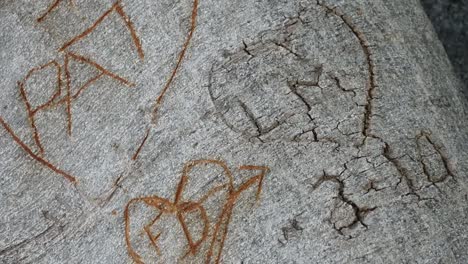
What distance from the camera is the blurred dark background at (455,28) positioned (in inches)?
86.7

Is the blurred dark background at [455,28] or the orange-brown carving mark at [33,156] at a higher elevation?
the orange-brown carving mark at [33,156]

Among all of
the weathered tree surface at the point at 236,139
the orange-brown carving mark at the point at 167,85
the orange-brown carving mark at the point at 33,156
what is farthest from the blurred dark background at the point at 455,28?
the orange-brown carving mark at the point at 33,156

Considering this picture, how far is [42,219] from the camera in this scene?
4.05 ft

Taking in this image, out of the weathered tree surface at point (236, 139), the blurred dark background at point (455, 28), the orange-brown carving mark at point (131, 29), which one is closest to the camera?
the weathered tree surface at point (236, 139)

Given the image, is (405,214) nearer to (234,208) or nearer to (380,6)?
(234,208)

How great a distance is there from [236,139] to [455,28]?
1316 mm

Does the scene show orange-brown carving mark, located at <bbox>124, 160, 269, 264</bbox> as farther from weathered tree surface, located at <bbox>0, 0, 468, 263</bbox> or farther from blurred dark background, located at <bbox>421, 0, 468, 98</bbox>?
blurred dark background, located at <bbox>421, 0, 468, 98</bbox>

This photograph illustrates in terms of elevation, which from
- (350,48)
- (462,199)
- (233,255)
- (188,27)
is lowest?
(462,199)

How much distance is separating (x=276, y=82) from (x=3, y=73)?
1.71ft

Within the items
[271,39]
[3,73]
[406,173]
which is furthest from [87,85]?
[406,173]

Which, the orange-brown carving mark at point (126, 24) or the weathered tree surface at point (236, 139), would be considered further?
the orange-brown carving mark at point (126, 24)

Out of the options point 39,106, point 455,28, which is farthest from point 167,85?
point 455,28

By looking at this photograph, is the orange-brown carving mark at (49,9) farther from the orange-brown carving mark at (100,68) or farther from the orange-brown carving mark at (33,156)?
the orange-brown carving mark at (33,156)

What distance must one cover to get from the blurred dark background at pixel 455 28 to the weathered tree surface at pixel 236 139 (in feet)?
3.22
